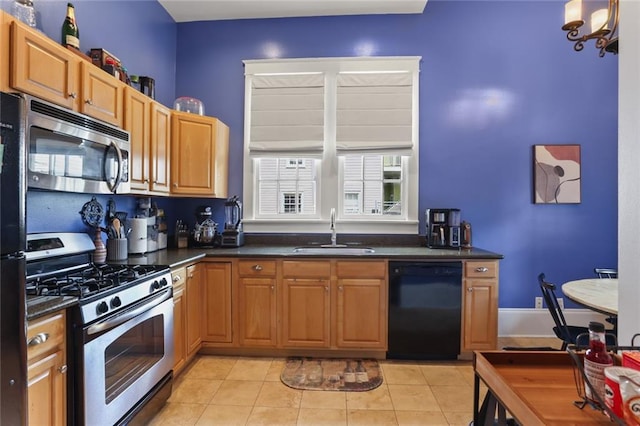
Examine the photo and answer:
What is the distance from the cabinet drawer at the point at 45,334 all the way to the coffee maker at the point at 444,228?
2809mm

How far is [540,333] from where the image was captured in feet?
10.6

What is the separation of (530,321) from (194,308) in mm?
3310

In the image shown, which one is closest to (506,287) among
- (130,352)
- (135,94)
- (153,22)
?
(130,352)

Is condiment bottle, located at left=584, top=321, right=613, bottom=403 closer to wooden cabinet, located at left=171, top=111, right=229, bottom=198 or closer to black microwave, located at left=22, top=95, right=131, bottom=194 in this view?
black microwave, located at left=22, top=95, right=131, bottom=194

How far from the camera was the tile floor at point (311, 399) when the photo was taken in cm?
196

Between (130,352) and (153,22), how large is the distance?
3.03m

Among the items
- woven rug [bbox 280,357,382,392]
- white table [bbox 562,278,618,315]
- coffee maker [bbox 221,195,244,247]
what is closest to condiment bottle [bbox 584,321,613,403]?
white table [bbox 562,278,618,315]

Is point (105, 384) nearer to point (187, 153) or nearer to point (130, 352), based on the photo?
point (130, 352)

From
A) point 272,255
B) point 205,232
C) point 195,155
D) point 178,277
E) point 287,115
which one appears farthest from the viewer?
point 287,115

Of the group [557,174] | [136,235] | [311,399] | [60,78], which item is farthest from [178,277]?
[557,174]

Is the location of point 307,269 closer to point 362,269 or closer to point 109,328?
point 362,269

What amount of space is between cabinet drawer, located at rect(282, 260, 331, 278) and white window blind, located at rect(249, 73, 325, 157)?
1248 millimetres

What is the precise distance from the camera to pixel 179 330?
2340 millimetres

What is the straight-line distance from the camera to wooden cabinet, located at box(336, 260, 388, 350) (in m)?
2.67
